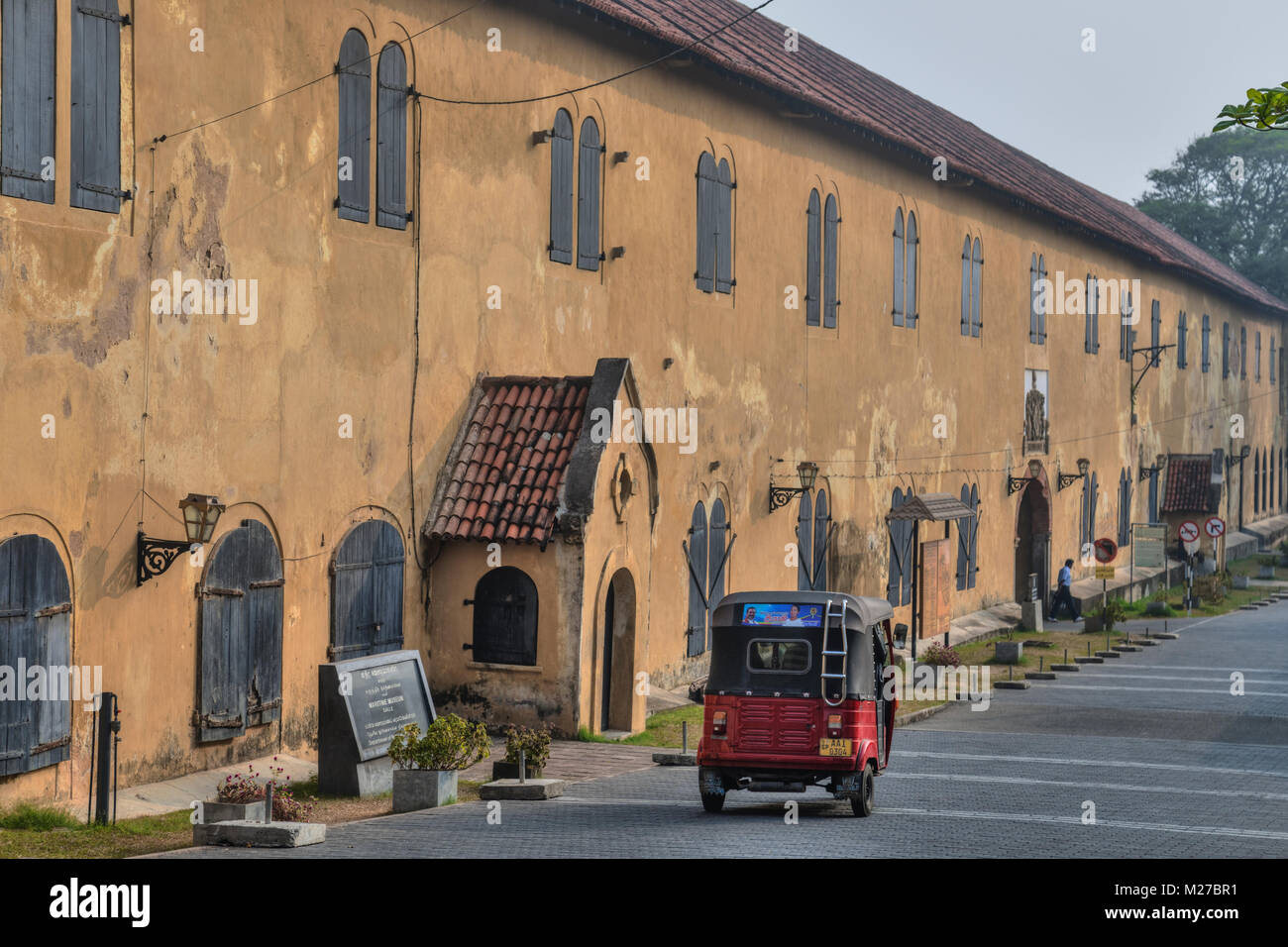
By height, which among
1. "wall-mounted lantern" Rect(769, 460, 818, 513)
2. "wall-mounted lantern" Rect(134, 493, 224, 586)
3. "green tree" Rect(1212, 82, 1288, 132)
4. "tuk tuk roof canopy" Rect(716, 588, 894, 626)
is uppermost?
"green tree" Rect(1212, 82, 1288, 132)

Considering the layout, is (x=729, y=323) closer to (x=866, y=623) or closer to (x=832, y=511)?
(x=832, y=511)

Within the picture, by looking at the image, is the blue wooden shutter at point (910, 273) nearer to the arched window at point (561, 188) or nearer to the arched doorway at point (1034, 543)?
the arched doorway at point (1034, 543)

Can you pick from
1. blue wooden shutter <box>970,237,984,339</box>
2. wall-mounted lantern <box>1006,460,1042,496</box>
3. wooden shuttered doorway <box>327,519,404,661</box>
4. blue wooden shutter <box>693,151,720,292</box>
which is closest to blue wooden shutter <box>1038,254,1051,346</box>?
wall-mounted lantern <box>1006,460,1042,496</box>

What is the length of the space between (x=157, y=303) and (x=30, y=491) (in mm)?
2386

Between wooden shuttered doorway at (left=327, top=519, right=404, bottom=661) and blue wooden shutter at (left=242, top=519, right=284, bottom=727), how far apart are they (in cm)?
97

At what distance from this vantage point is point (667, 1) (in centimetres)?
2592

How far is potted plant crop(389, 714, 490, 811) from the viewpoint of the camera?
14.8 meters

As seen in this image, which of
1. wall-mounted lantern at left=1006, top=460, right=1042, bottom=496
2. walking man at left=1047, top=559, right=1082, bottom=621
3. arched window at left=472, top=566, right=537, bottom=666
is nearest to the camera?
arched window at left=472, top=566, right=537, bottom=666

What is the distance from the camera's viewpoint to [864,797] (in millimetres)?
14586

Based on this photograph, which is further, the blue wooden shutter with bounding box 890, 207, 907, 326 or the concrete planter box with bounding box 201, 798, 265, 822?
the blue wooden shutter with bounding box 890, 207, 907, 326

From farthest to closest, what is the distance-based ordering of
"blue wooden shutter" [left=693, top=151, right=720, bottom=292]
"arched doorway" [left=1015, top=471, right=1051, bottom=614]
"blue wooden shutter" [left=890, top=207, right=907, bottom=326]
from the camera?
"arched doorway" [left=1015, top=471, right=1051, bottom=614], "blue wooden shutter" [left=890, top=207, right=907, bottom=326], "blue wooden shutter" [left=693, top=151, right=720, bottom=292]

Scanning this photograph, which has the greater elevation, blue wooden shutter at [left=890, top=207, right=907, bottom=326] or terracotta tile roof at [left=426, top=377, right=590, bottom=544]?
blue wooden shutter at [left=890, top=207, right=907, bottom=326]

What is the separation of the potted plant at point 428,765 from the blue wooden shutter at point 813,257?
48.8ft

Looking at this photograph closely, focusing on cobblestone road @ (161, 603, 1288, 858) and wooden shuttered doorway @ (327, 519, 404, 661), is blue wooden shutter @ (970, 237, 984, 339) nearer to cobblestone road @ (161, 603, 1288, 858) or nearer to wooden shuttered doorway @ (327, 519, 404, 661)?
cobblestone road @ (161, 603, 1288, 858)
